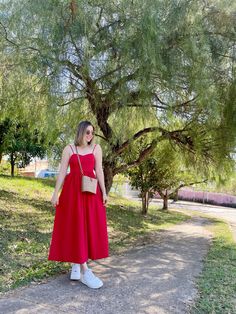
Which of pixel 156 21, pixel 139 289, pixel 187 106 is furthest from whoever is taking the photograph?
pixel 187 106

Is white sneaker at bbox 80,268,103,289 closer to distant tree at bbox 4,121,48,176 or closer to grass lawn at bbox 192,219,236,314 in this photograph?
grass lawn at bbox 192,219,236,314

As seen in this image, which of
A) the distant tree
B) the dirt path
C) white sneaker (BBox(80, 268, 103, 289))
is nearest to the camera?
the dirt path

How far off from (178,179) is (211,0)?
12271 mm

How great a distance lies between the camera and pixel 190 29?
5.78m

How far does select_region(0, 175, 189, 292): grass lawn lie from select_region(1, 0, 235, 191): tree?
2.33 meters

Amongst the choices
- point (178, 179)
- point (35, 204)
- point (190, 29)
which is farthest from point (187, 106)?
point (178, 179)

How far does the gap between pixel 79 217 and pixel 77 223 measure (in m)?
0.07

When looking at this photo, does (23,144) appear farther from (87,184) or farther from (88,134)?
(87,184)

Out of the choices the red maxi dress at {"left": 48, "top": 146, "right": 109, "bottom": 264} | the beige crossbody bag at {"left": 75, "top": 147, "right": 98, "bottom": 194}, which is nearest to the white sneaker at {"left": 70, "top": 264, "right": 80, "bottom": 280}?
the red maxi dress at {"left": 48, "top": 146, "right": 109, "bottom": 264}

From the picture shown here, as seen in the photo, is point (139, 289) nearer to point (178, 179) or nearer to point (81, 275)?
point (81, 275)

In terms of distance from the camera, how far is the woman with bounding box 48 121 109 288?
3938 millimetres

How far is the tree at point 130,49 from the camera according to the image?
5535mm

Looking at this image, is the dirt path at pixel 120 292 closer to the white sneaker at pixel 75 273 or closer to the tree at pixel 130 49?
the white sneaker at pixel 75 273

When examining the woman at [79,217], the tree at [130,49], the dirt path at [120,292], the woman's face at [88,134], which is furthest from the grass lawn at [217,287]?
the tree at [130,49]
